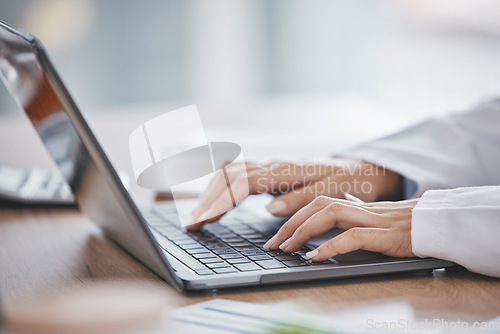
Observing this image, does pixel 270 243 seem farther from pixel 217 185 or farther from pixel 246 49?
pixel 246 49

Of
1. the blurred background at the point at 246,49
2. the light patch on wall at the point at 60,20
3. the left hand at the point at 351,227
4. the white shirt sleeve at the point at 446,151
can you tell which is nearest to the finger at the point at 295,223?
the left hand at the point at 351,227

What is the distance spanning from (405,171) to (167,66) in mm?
3463

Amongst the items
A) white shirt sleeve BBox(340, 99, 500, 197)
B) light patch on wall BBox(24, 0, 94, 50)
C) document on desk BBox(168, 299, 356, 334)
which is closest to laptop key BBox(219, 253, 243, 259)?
document on desk BBox(168, 299, 356, 334)

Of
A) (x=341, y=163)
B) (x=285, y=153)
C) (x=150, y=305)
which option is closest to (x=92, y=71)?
(x=285, y=153)

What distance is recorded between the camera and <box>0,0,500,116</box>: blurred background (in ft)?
6.48

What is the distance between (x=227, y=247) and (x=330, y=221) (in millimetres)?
117

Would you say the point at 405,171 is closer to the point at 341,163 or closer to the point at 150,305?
the point at 341,163

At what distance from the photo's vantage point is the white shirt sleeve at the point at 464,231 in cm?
59

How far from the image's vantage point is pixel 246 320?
18.7 inches

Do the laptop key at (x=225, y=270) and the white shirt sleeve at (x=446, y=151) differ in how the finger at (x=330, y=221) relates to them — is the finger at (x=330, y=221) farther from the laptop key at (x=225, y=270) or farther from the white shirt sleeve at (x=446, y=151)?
the white shirt sleeve at (x=446, y=151)

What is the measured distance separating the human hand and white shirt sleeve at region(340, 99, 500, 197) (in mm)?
31

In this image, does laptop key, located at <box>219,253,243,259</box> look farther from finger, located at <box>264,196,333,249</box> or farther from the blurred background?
the blurred background

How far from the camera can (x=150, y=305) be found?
0.52 m

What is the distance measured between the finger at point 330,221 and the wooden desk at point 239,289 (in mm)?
62
